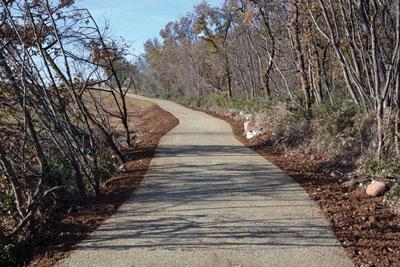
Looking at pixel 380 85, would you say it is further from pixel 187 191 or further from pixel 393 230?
pixel 187 191

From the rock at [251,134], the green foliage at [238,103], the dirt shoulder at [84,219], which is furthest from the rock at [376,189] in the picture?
the green foliage at [238,103]

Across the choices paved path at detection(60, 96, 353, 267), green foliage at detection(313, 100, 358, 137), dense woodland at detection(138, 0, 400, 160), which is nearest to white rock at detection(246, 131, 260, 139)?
dense woodland at detection(138, 0, 400, 160)

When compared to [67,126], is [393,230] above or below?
below

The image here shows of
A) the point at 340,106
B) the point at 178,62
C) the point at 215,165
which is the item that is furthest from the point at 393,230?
the point at 178,62

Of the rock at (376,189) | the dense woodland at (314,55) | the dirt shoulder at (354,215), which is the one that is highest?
the dense woodland at (314,55)

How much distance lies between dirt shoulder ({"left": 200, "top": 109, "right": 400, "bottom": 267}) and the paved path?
0.61ft

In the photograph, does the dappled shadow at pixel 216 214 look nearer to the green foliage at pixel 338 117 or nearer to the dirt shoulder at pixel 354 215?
the dirt shoulder at pixel 354 215

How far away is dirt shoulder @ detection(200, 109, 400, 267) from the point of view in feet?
18.7

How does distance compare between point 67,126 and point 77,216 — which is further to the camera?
point 67,126

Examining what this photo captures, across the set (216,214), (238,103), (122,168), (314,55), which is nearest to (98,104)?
(122,168)

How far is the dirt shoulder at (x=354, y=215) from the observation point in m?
5.71

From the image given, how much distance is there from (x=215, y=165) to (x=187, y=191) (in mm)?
2603

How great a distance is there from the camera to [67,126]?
28.4 ft

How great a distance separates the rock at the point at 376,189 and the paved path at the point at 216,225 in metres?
1.03
